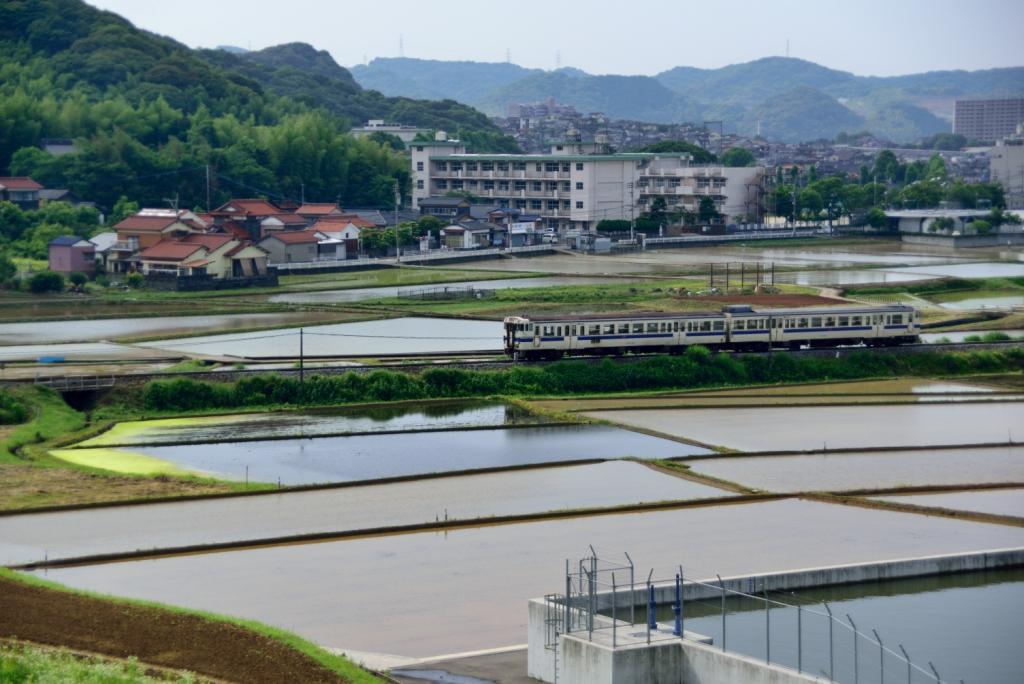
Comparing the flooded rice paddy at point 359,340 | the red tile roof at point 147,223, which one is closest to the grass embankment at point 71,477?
the flooded rice paddy at point 359,340

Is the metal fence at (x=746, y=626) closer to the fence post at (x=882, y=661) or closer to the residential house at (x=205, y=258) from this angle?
the fence post at (x=882, y=661)

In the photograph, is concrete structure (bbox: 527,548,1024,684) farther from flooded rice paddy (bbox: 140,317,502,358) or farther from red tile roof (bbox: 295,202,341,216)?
red tile roof (bbox: 295,202,341,216)

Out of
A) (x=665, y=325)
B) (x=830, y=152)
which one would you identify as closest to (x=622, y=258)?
(x=665, y=325)

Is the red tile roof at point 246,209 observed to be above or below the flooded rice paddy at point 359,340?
above

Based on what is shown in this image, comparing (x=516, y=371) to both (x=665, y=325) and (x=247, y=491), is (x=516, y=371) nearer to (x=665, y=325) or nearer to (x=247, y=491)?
(x=665, y=325)

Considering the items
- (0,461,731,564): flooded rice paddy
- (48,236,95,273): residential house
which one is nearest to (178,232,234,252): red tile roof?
(48,236,95,273): residential house

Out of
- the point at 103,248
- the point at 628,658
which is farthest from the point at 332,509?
the point at 103,248
